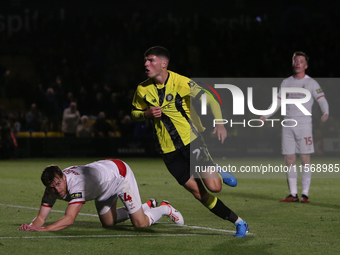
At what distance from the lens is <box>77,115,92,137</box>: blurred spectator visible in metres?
19.5

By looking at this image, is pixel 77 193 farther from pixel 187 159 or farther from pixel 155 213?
pixel 155 213

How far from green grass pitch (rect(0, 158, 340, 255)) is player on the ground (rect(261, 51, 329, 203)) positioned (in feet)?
1.59

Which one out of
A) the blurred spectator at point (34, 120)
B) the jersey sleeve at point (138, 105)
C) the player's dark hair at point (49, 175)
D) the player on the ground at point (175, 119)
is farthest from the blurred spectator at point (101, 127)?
the player's dark hair at point (49, 175)

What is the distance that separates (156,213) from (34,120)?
43.8 ft

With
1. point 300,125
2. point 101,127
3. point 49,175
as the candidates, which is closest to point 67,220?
point 49,175

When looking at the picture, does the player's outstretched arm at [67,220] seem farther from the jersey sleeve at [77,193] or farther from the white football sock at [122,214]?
the white football sock at [122,214]

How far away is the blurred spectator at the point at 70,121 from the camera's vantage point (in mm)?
19266

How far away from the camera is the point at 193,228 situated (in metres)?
7.13

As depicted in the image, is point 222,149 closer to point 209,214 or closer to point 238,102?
point 238,102

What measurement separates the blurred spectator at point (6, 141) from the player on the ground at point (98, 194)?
40.3 feet

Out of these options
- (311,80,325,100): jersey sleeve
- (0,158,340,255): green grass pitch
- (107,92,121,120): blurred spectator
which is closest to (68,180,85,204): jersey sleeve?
(0,158,340,255): green grass pitch

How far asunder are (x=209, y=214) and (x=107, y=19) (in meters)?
17.8

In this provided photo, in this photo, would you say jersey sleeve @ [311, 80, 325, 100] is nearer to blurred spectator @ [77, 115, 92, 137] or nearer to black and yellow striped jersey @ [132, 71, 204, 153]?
black and yellow striped jersey @ [132, 71, 204, 153]

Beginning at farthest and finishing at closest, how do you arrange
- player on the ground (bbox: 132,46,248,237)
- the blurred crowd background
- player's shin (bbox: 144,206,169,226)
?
the blurred crowd background, player's shin (bbox: 144,206,169,226), player on the ground (bbox: 132,46,248,237)
